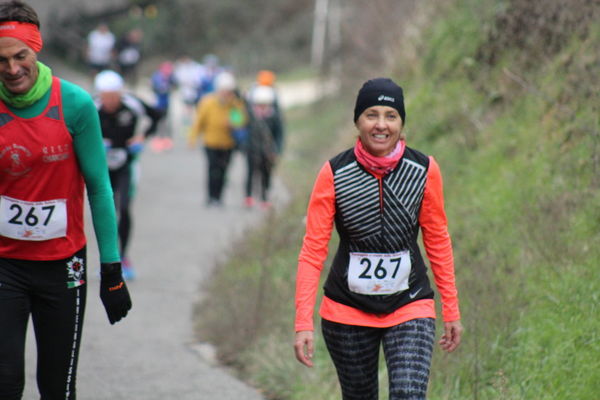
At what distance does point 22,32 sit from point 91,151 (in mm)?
568

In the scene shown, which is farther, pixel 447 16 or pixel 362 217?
pixel 447 16

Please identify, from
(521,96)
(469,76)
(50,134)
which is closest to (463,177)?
(521,96)

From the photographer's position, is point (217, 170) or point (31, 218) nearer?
point (31, 218)

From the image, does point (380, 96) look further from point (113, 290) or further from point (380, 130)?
point (113, 290)

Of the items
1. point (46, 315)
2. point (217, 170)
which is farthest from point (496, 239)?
point (217, 170)

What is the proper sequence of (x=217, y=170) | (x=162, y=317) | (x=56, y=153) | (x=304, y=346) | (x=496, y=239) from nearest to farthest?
(x=304, y=346), (x=56, y=153), (x=496, y=239), (x=162, y=317), (x=217, y=170)

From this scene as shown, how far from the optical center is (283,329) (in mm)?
7160

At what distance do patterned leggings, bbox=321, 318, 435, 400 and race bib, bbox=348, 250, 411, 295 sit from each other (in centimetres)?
16

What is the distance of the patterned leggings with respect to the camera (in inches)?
161

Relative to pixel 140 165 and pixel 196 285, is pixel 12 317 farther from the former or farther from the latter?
pixel 140 165

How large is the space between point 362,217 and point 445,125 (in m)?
5.33

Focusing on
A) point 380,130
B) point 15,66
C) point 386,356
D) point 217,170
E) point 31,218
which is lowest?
point 217,170

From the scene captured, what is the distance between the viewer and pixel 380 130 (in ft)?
13.6

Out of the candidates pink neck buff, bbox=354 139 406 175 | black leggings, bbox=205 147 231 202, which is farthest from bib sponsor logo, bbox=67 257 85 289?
black leggings, bbox=205 147 231 202
